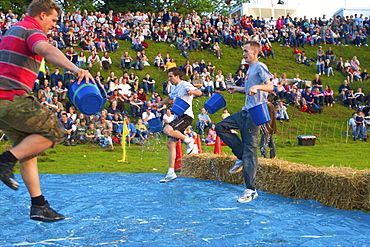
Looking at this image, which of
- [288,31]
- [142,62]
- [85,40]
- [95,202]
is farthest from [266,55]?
[95,202]

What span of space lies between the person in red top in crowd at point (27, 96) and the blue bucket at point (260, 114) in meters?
2.43

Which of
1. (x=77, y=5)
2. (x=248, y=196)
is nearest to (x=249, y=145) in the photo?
(x=248, y=196)

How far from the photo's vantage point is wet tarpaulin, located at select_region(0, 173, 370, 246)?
3816 millimetres

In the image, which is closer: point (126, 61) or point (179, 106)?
point (179, 106)

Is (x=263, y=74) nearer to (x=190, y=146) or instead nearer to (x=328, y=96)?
(x=190, y=146)

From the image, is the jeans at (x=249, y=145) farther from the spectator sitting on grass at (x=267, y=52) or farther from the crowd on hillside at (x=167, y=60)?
the spectator sitting on grass at (x=267, y=52)

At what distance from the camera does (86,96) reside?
159 inches

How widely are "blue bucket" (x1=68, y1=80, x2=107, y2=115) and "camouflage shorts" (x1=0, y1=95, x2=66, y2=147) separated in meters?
0.39

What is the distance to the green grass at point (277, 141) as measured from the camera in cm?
1069

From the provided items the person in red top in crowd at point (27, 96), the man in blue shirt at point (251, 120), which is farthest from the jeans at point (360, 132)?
the person in red top in crowd at point (27, 96)

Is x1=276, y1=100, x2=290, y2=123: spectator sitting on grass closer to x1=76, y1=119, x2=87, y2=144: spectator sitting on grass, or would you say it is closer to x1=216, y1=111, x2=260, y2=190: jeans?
x1=76, y1=119, x2=87, y2=144: spectator sitting on grass

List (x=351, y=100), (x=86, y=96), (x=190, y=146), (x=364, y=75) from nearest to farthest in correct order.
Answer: (x=86, y=96), (x=190, y=146), (x=351, y=100), (x=364, y=75)

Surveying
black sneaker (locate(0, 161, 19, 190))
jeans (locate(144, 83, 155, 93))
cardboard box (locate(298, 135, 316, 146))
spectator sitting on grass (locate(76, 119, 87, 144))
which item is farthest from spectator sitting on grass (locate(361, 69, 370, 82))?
black sneaker (locate(0, 161, 19, 190))

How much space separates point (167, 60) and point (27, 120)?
1862 cm
